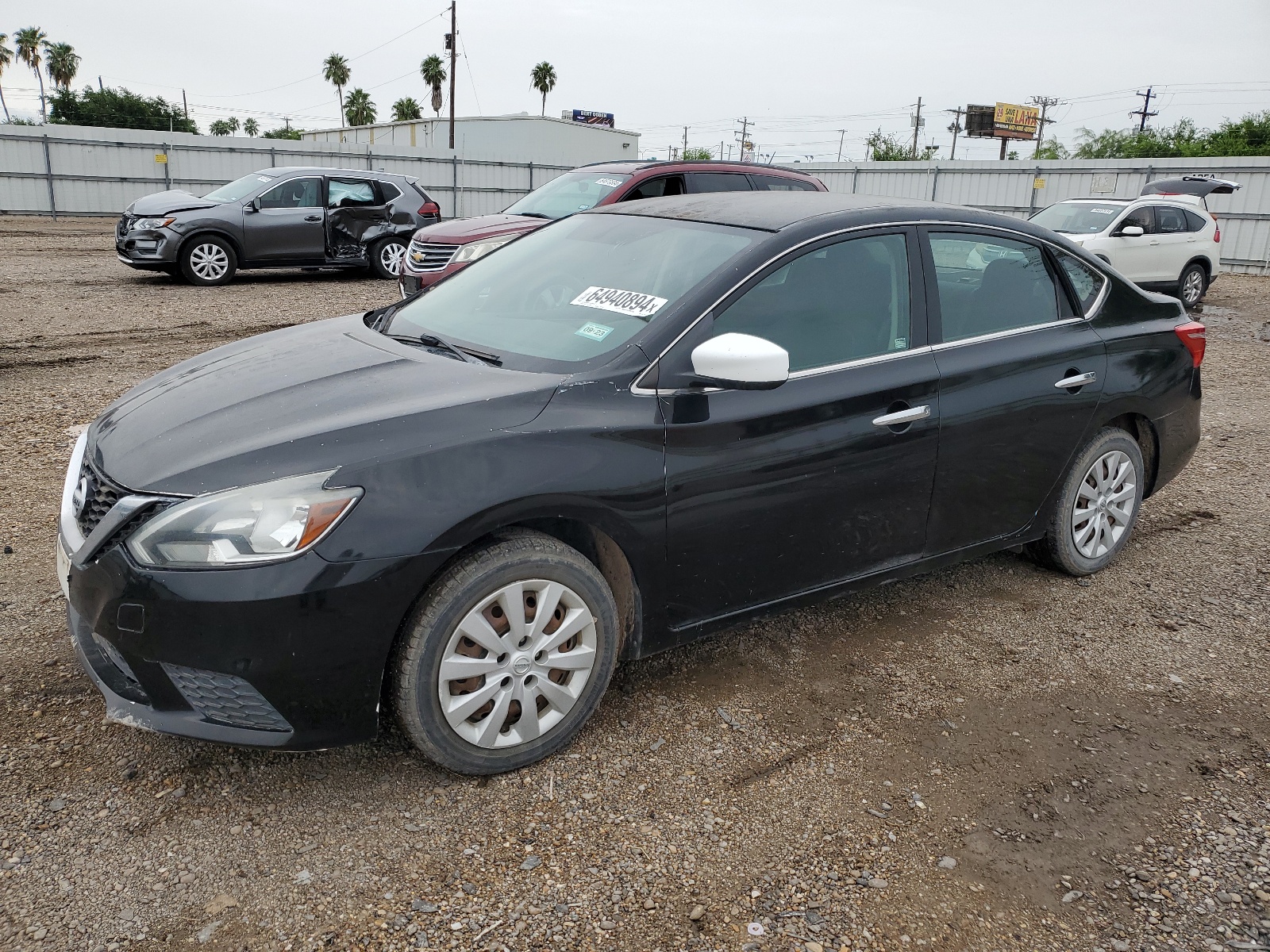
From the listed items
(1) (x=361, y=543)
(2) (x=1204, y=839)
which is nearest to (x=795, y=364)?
(1) (x=361, y=543)

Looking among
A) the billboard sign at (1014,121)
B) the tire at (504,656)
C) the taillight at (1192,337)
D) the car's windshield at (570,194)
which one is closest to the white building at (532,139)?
the billboard sign at (1014,121)

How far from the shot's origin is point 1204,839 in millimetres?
2695

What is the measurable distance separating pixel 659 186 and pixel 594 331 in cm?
788

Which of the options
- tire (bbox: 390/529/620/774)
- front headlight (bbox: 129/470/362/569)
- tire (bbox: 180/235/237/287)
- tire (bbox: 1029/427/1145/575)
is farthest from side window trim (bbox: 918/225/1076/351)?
tire (bbox: 180/235/237/287)

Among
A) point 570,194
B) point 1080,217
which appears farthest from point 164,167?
point 1080,217

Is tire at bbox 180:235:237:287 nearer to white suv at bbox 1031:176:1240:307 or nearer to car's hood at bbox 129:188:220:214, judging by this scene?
car's hood at bbox 129:188:220:214

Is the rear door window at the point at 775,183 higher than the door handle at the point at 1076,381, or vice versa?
the rear door window at the point at 775,183

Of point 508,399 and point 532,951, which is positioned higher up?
point 508,399

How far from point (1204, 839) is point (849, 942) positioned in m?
1.17

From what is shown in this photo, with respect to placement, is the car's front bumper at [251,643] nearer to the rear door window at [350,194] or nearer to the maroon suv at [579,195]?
the maroon suv at [579,195]

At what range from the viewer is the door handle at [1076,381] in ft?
13.0

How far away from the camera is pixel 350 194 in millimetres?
14336

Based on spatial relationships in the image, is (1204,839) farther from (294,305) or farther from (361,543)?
(294,305)

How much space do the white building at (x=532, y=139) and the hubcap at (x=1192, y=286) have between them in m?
35.7
